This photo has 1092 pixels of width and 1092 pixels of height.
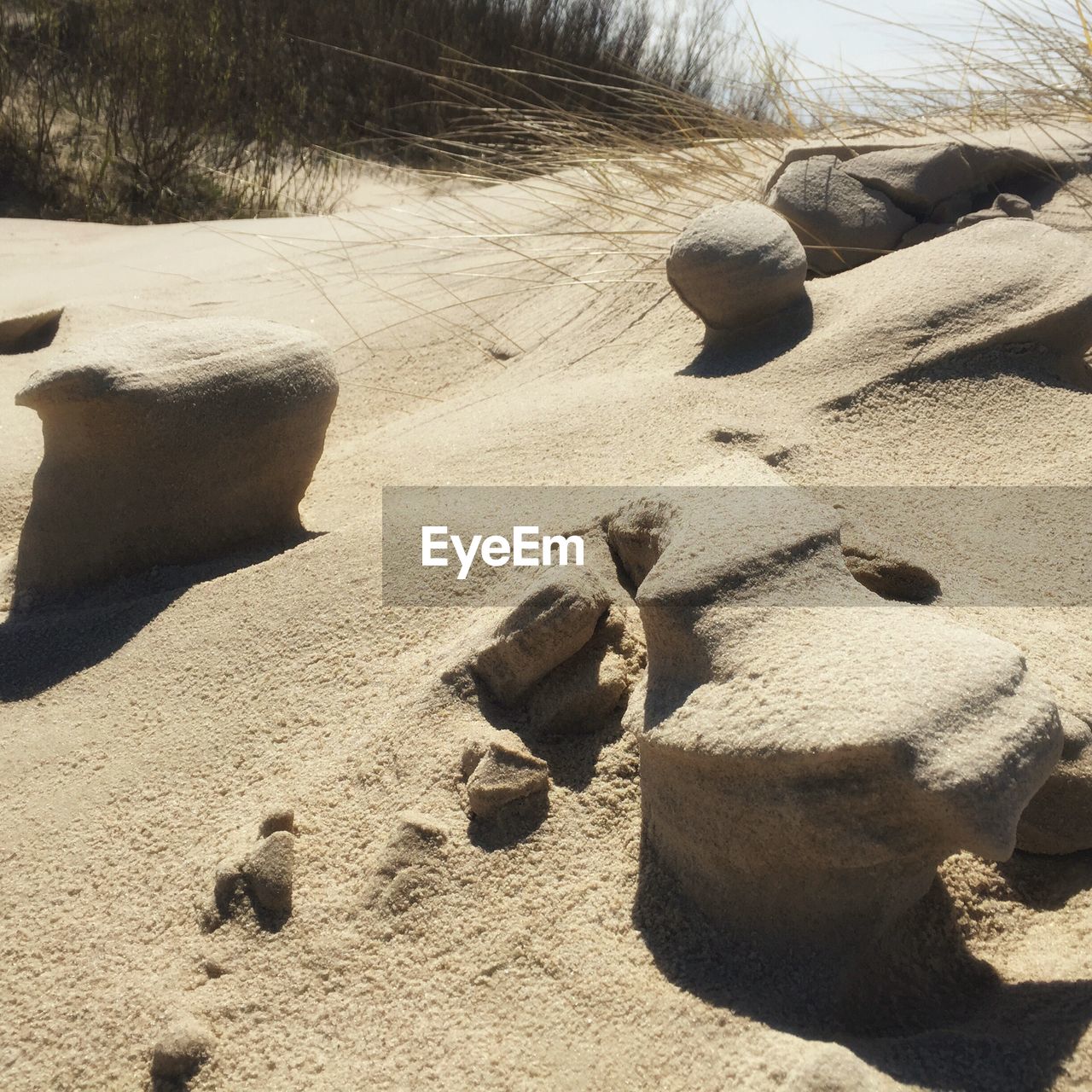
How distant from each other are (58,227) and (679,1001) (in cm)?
442

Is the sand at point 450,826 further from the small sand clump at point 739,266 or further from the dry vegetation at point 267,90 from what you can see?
the dry vegetation at point 267,90

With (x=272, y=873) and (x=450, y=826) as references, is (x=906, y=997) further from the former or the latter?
(x=272, y=873)

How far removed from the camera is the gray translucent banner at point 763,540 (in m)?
1.53

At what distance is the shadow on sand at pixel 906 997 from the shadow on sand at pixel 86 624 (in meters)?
1.05

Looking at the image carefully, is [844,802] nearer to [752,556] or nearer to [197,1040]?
[752,556]

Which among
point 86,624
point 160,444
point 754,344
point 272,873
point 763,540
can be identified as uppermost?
point 763,540

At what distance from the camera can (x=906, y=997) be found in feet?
4.26

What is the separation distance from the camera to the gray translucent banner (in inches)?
60.1

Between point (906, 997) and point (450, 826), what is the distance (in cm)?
55

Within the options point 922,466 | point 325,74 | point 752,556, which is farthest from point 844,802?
point 325,74

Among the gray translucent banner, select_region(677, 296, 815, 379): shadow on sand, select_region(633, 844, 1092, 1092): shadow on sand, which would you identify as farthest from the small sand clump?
select_region(633, 844, 1092, 1092): shadow on sand

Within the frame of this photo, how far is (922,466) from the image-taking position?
7.61 ft

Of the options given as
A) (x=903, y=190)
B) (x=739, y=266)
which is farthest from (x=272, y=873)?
(x=903, y=190)

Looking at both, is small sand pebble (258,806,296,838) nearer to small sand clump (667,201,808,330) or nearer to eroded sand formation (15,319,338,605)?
eroded sand formation (15,319,338,605)
